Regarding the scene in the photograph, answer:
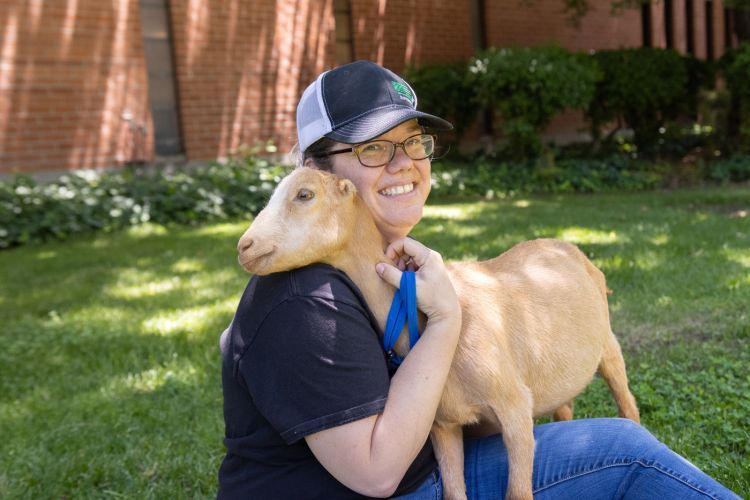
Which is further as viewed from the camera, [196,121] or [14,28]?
[196,121]

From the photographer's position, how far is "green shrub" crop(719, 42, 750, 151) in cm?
1162

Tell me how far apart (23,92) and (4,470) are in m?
6.67

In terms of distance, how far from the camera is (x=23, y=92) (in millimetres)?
9031

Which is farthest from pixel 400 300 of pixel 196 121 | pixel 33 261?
pixel 196 121

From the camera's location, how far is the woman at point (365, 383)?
1.82 metres

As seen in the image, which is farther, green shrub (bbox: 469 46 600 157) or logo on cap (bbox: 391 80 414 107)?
green shrub (bbox: 469 46 600 157)

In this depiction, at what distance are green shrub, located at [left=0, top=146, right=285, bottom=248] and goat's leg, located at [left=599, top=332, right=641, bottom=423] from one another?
6.98 meters

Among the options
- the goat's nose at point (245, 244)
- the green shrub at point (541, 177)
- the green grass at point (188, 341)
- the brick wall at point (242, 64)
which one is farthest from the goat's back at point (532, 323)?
the brick wall at point (242, 64)

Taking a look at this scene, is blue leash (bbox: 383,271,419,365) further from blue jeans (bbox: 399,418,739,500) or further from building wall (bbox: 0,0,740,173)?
building wall (bbox: 0,0,740,173)

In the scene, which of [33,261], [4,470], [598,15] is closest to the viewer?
[4,470]

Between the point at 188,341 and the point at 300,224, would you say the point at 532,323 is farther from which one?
the point at 188,341

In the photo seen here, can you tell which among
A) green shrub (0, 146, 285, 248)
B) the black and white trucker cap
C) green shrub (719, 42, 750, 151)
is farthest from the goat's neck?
green shrub (719, 42, 750, 151)

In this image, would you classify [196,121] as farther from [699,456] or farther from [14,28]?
[699,456]

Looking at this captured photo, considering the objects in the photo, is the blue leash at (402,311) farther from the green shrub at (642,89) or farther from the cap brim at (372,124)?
the green shrub at (642,89)
